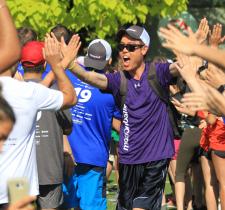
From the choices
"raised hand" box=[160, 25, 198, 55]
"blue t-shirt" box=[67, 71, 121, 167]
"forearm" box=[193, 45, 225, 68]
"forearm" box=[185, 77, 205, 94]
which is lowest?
"blue t-shirt" box=[67, 71, 121, 167]

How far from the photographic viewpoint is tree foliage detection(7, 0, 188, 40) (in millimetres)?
15711

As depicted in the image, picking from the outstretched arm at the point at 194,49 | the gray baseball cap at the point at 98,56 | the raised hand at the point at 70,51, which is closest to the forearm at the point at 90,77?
the gray baseball cap at the point at 98,56

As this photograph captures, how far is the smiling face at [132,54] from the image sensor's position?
355 inches

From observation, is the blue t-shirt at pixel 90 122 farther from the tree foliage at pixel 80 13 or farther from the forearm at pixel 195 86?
the tree foliage at pixel 80 13

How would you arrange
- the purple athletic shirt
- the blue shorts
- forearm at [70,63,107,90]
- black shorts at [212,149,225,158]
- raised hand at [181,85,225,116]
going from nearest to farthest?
raised hand at [181,85,225,116] < forearm at [70,63,107,90] < the purple athletic shirt < the blue shorts < black shorts at [212,149,225,158]

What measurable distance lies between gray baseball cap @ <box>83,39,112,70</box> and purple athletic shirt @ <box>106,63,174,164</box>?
547 millimetres

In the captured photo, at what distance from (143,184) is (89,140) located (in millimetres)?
761

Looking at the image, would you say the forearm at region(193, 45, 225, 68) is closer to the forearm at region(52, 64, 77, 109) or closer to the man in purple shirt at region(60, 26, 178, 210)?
the forearm at region(52, 64, 77, 109)

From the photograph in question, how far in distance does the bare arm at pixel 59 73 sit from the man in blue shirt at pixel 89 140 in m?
2.22

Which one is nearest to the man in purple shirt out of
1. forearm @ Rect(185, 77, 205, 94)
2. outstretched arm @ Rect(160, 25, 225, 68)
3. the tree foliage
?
forearm @ Rect(185, 77, 205, 94)

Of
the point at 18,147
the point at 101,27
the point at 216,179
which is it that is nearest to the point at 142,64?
the point at 216,179

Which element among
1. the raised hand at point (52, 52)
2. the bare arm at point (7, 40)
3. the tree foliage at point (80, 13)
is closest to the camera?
the bare arm at point (7, 40)

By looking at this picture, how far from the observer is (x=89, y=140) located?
9312mm

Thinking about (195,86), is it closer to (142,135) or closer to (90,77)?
(90,77)
